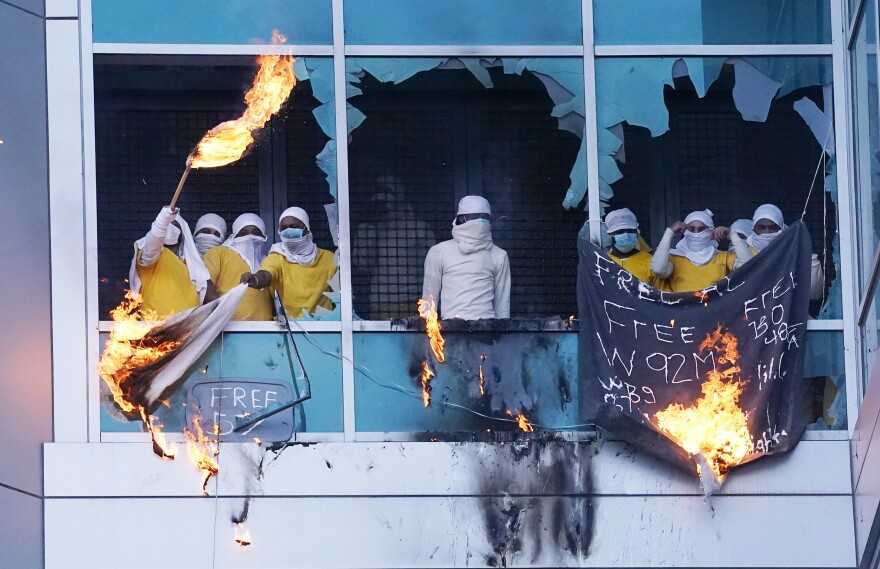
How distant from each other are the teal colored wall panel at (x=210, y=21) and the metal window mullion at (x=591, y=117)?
1652 mm

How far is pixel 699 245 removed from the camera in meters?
10.9

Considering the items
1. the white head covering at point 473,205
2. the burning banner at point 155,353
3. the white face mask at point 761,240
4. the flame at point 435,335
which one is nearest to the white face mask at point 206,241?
the burning banner at point 155,353

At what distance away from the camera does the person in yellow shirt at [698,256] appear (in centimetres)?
1074

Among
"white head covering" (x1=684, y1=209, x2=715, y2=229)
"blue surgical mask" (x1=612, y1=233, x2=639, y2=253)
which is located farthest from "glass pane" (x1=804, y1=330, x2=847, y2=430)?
"blue surgical mask" (x1=612, y1=233, x2=639, y2=253)

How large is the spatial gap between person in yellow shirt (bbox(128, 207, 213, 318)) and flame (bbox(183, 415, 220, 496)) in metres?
0.78

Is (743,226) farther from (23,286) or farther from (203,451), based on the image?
(23,286)

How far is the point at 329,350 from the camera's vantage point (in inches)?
412

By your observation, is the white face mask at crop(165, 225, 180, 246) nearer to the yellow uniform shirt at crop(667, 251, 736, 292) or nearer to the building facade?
the building facade

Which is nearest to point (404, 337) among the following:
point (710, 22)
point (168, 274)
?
point (168, 274)

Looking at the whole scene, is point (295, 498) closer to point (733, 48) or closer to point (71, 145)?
point (71, 145)

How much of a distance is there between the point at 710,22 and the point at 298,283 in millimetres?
3172

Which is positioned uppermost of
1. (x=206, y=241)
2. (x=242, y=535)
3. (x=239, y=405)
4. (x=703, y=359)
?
(x=206, y=241)

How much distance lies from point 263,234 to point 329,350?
1.01 m

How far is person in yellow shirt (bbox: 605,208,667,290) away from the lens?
1076 centimetres
